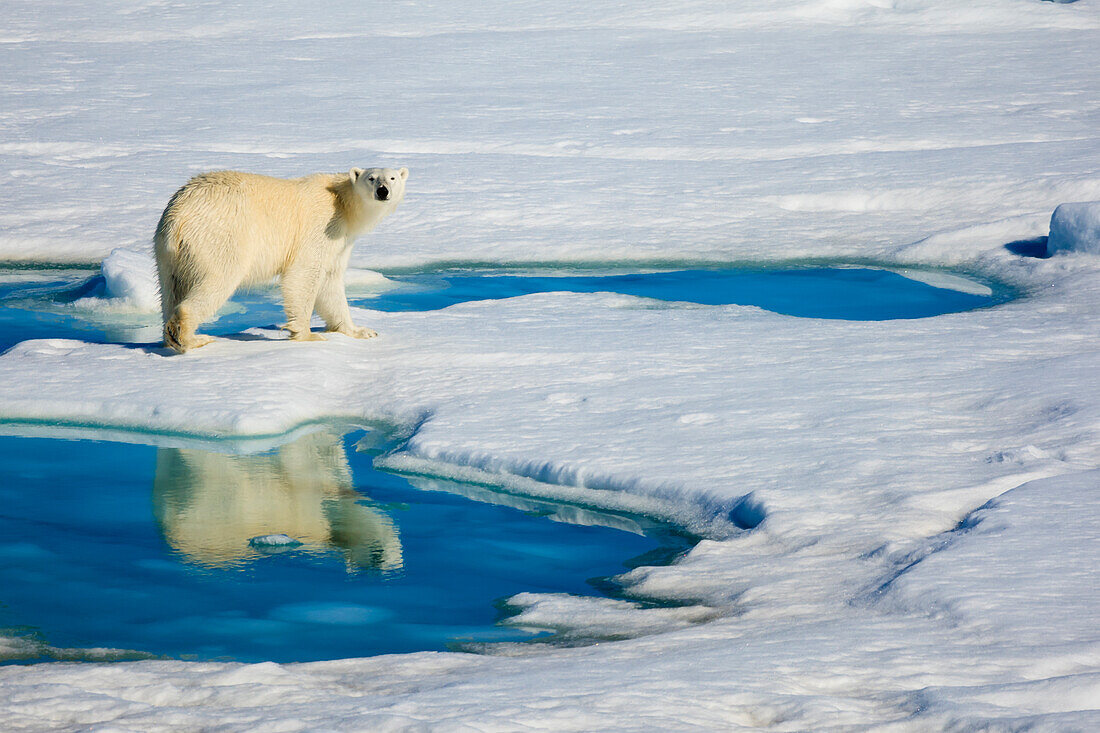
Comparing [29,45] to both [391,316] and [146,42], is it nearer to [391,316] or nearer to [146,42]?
[146,42]

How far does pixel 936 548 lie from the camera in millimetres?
3158

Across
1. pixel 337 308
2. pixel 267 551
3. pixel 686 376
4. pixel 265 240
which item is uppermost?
pixel 265 240

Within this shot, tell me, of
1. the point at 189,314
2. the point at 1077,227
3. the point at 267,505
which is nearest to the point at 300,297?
the point at 189,314

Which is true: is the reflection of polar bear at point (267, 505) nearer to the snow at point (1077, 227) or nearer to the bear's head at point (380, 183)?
the bear's head at point (380, 183)

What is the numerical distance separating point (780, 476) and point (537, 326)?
2.34 metres

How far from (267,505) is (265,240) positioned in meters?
1.86

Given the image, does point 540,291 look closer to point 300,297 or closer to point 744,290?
point 744,290

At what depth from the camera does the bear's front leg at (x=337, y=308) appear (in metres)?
5.72

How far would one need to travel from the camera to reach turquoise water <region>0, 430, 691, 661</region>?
121 inches

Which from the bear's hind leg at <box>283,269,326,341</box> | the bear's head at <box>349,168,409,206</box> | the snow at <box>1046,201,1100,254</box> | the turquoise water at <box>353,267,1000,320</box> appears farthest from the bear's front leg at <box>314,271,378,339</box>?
the snow at <box>1046,201,1100,254</box>

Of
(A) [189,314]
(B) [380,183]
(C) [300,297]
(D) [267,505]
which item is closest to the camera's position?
(D) [267,505]

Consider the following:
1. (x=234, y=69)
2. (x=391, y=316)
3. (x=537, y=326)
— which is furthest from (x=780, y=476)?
(x=234, y=69)

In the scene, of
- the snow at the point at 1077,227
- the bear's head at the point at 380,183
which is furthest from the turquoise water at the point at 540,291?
the bear's head at the point at 380,183

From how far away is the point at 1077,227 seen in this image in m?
6.96
